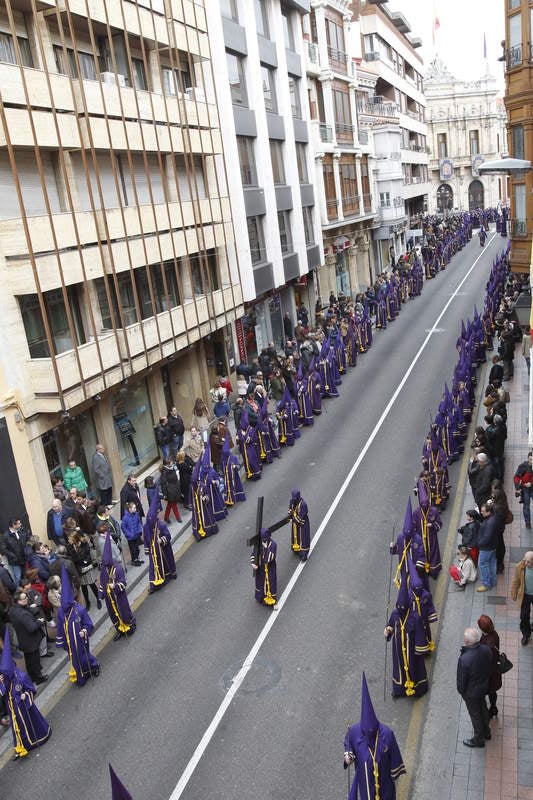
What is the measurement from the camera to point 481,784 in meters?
8.00

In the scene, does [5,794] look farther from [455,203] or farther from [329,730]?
[455,203]

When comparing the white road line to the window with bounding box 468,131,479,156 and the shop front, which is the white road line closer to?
the shop front

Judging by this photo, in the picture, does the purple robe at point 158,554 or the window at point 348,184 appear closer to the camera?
the purple robe at point 158,554

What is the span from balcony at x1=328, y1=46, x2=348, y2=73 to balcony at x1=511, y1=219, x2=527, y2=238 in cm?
1655

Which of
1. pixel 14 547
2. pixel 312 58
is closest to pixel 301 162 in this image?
pixel 312 58

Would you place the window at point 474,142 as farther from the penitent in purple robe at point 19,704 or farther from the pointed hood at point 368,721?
the pointed hood at point 368,721

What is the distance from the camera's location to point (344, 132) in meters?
40.9

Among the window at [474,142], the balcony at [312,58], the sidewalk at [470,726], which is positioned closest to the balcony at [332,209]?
the balcony at [312,58]

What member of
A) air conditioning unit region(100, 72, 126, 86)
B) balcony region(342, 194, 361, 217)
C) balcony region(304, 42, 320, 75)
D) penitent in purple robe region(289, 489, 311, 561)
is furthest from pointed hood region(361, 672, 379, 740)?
balcony region(342, 194, 361, 217)

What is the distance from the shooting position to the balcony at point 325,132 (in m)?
37.1

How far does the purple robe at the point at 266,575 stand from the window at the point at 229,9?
20.7 metres

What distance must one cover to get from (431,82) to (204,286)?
76.8 meters

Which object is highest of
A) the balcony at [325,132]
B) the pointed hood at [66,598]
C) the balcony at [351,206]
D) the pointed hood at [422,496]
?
the balcony at [325,132]

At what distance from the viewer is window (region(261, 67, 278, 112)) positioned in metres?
29.6
